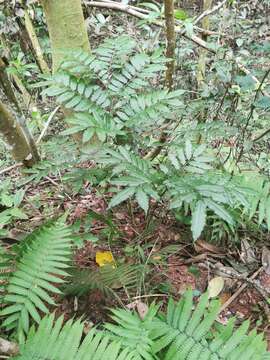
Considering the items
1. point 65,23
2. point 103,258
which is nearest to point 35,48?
point 65,23

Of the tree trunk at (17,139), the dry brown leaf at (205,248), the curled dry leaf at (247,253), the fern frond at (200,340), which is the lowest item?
the curled dry leaf at (247,253)

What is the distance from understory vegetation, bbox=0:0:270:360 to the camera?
59.0 inches

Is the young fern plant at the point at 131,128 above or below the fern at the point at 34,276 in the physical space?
above

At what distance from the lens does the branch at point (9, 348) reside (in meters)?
1.41

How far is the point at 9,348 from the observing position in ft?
4.64

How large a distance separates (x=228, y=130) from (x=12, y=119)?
3.83 feet

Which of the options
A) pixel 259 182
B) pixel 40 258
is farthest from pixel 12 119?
pixel 259 182

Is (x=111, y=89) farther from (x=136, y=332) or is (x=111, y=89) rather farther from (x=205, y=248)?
(x=136, y=332)

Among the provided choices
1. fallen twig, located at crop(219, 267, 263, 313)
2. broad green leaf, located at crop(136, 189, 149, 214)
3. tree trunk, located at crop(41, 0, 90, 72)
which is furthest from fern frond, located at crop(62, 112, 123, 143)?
fallen twig, located at crop(219, 267, 263, 313)

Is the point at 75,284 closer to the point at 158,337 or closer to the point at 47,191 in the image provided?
the point at 158,337

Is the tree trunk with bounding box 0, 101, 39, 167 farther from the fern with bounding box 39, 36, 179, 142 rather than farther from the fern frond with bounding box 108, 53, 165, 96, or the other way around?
the fern frond with bounding box 108, 53, 165, 96

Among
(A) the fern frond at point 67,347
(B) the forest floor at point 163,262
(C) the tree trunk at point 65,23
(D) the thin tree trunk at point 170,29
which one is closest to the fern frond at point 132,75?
(D) the thin tree trunk at point 170,29

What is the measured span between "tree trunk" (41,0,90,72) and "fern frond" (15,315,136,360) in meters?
1.43

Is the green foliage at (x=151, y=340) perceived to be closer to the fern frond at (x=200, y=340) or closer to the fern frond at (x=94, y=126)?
the fern frond at (x=200, y=340)
